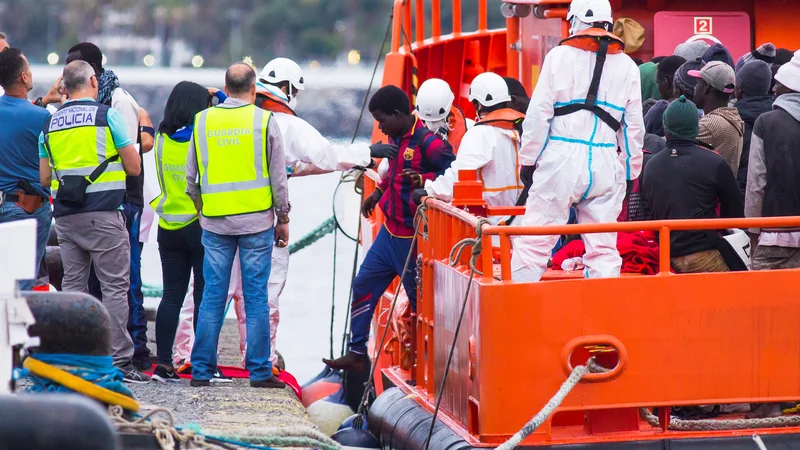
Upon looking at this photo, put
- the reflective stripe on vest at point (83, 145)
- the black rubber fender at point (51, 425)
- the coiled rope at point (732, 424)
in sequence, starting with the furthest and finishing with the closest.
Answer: the reflective stripe on vest at point (83, 145), the coiled rope at point (732, 424), the black rubber fender at point (51, 425)

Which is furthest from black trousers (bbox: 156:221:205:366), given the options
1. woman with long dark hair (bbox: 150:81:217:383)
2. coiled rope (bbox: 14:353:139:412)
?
coiled rope (bbox: 14:353:139:412)

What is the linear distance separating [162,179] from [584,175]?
8.82 ft

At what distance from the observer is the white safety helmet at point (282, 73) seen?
8.69 metres

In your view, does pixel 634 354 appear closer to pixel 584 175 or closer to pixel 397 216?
pixel 584 175

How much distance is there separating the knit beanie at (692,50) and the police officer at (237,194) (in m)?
3.32

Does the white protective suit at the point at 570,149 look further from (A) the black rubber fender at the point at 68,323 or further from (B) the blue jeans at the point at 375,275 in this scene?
(A) the black rubber fender at the point at 68,323

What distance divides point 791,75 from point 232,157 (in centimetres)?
301

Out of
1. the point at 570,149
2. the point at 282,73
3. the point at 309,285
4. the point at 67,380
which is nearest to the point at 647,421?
the point at 570,149

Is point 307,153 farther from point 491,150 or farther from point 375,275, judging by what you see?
point 491,150

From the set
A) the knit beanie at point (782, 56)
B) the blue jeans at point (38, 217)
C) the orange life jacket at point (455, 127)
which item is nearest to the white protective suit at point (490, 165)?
the orange life jacket at point (455, 127)

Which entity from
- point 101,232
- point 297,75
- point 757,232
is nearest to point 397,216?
point 297,75

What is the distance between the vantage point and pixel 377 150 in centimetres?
820

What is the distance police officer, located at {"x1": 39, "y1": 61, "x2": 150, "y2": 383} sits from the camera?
23.9 ft

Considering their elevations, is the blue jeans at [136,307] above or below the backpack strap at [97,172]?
below
